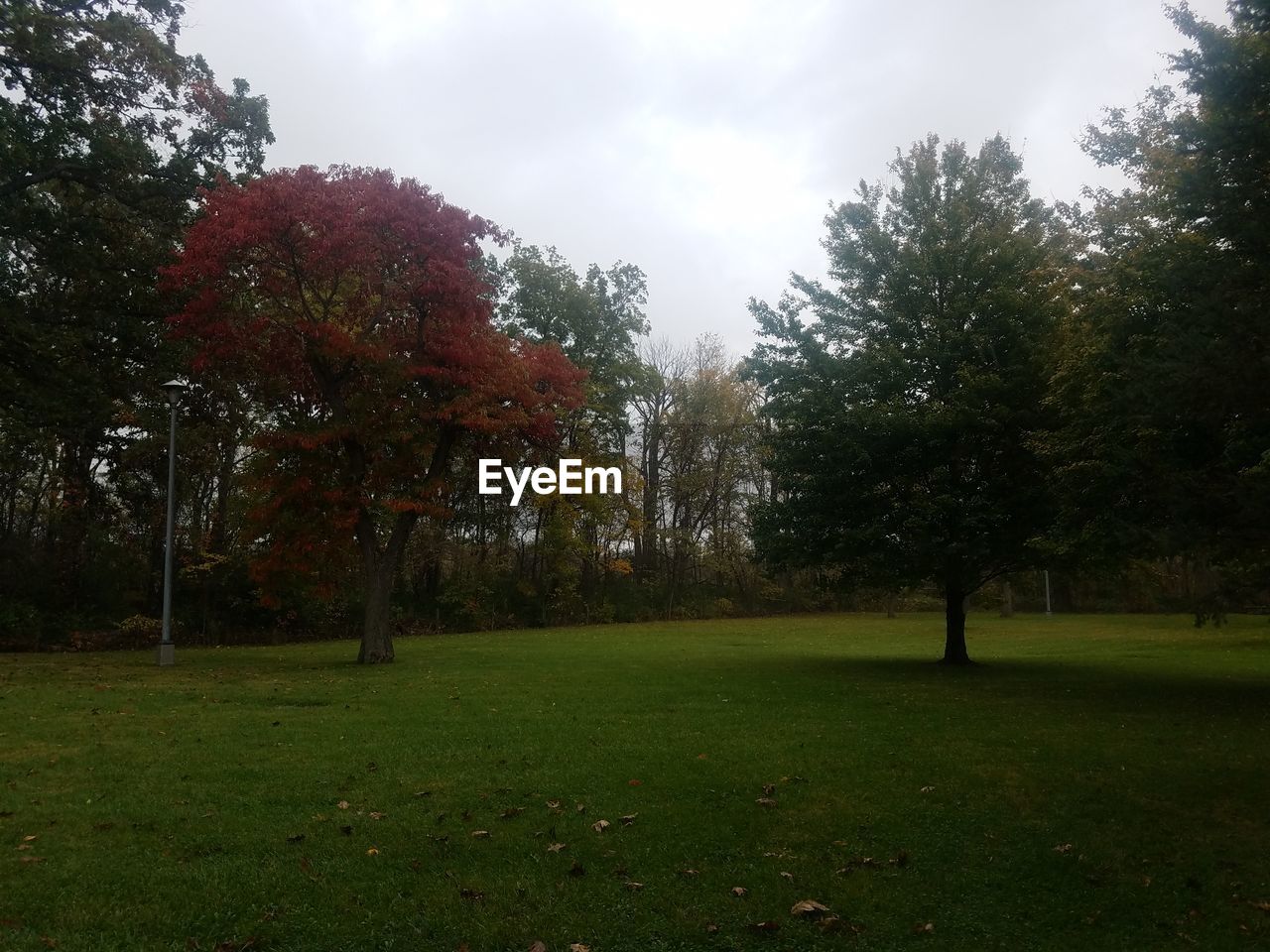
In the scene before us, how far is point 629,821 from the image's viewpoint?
6.33m

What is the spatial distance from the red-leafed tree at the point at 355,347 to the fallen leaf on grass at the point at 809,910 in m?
14.8

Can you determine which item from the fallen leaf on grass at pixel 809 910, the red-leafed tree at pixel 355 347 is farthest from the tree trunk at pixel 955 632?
the fallen leaf on grass at pixel 809 910

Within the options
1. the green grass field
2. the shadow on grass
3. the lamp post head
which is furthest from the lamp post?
the shadow on grass

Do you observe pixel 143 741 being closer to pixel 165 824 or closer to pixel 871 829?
pixel 165 824

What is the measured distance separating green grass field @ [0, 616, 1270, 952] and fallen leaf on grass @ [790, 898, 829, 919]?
4.0 inches

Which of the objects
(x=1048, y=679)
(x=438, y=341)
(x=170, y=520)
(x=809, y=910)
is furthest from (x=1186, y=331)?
(x=170, y=520)

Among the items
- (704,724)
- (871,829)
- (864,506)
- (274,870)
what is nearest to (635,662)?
(864,506)

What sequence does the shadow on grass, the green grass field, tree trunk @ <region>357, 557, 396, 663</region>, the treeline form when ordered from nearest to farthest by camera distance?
the green grass field, the shadow on grass, the treeline, tree trunk @ <region>357, 557, 396, 663</region>

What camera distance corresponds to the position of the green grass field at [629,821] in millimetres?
4609

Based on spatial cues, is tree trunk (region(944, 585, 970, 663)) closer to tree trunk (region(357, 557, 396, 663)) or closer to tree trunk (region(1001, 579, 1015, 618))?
tree trunk (region(357, 557, 396, 663))

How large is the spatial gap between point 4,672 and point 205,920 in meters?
15.8

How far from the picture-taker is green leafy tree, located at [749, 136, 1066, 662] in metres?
17.1

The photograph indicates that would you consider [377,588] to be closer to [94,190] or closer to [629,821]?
[94,190]

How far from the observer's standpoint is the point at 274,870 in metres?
5.18
